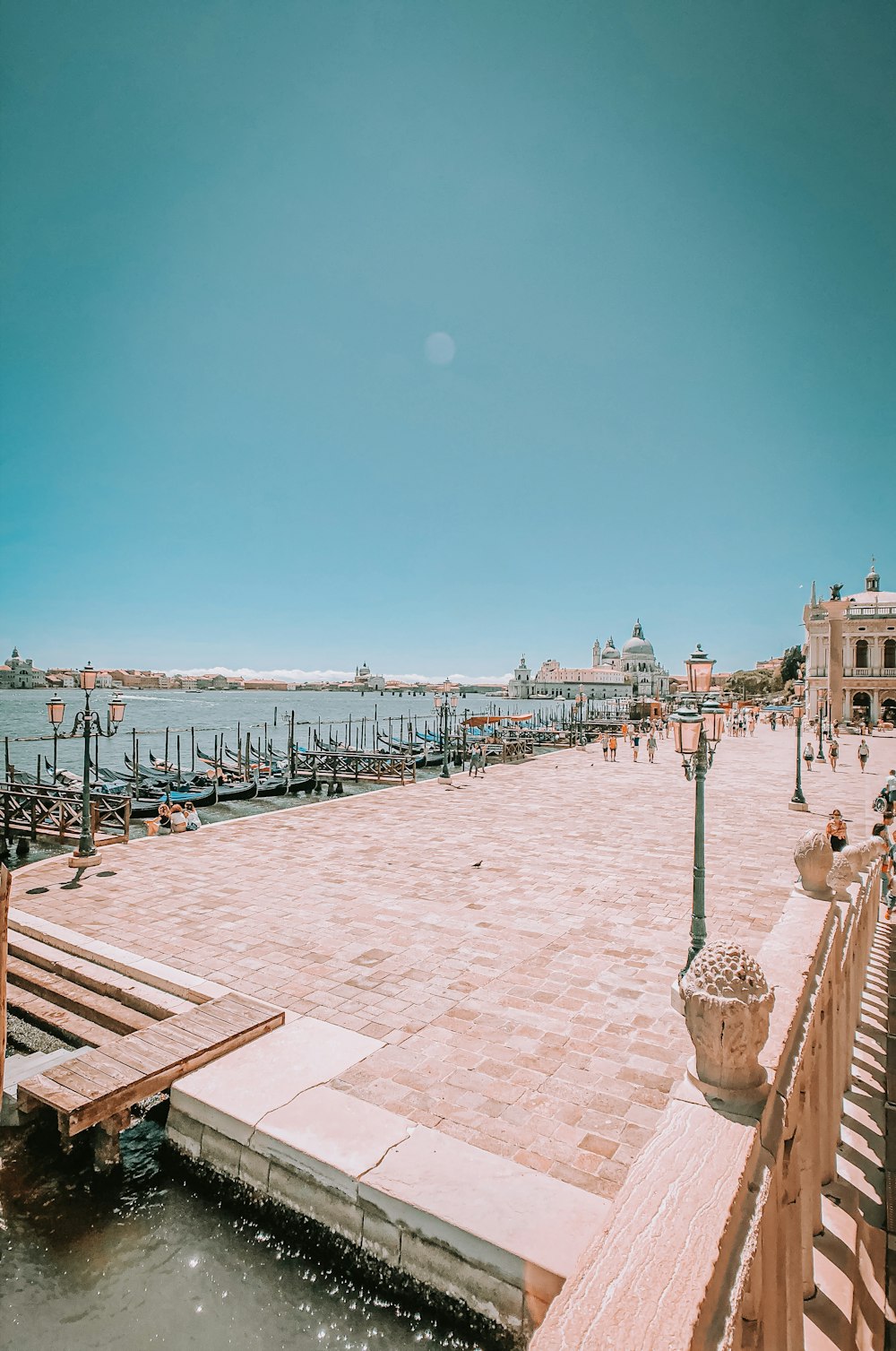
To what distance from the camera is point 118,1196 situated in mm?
3814

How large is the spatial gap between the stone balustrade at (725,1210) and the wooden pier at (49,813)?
13305 mm

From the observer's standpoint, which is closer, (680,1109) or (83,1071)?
(680,1109)

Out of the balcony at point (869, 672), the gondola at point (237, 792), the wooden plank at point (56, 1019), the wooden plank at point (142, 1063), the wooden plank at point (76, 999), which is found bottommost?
the gondola at point (237, 792)

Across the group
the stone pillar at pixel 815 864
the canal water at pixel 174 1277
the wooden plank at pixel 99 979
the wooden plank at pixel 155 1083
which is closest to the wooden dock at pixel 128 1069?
the wooden plank at pixel 155 1083

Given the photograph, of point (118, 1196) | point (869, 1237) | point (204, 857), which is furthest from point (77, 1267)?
point (204, 857)

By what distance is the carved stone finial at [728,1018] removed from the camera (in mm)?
2779

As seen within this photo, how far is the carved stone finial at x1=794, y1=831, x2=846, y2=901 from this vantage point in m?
5.70

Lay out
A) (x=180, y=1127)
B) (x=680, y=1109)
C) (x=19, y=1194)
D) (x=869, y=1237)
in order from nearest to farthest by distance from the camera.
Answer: (x=680, y=1109), (x=19, y=1194), (x=180, y=1127), (x=869, y=1237)

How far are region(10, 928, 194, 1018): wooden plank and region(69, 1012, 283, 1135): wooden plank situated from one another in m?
0.70

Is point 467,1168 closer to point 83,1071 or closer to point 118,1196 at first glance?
point 118,1196

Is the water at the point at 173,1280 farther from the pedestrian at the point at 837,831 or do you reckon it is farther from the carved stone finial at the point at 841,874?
the pedestrian at the point at 837,831

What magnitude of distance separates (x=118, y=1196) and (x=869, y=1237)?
230 inches

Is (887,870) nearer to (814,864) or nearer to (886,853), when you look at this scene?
(886,853)

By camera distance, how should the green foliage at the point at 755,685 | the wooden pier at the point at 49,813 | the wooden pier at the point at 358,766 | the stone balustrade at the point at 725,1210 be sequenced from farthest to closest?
the green foliage at the point at 755,685, the wooden pier at the point at 358,766, the wooden pier at the point at 49,813, the stone balustrade at the point at 725,1210
